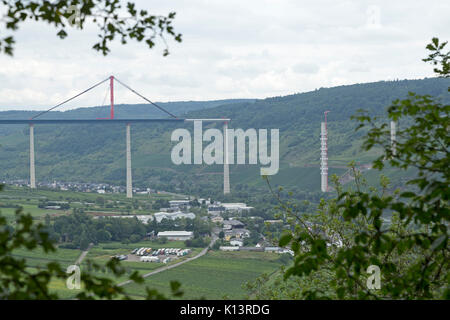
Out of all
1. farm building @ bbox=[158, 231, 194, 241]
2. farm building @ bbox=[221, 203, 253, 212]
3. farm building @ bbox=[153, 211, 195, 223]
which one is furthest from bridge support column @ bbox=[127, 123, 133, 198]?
farm building @ bbox=[158, 231, 194, 241]

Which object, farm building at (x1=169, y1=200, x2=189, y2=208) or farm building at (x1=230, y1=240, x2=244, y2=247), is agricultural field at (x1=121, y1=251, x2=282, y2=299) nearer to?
farm building at (x1=230, y1=240, x2=244, y2=247)

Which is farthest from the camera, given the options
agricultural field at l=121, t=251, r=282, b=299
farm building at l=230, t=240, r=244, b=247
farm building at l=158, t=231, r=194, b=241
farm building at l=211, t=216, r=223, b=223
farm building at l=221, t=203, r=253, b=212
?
farm building at l=221, t=203, r=253, b=212

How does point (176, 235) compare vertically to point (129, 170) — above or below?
below

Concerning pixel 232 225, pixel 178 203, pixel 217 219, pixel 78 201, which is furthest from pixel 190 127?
pixel 232 225

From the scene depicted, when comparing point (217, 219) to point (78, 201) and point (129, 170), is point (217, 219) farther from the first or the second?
point (78, 201)

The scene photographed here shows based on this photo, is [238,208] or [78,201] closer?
[238,208]

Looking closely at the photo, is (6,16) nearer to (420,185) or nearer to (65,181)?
(420,185)
